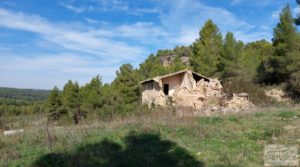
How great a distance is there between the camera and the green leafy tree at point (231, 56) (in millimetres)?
31688

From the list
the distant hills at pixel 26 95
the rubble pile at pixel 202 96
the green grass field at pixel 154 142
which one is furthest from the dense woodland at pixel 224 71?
the distant hills at pixel 26 95

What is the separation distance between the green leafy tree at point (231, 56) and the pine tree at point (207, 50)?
53.8 inches

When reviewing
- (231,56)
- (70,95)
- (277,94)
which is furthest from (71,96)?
(277,94)

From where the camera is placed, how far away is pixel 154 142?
25.5 ft

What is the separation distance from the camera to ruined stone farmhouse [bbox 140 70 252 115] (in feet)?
70.0

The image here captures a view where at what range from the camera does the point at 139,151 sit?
6.97 meters

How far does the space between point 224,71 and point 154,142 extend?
86.5 feet

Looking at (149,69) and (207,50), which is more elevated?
(207,50)

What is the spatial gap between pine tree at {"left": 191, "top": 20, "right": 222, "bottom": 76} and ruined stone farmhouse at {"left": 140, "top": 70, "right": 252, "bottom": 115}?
3549 millimetres

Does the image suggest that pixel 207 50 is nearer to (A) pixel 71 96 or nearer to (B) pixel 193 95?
(B) pixel 193 95

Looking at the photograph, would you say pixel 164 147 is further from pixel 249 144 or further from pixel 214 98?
pixel 214 98

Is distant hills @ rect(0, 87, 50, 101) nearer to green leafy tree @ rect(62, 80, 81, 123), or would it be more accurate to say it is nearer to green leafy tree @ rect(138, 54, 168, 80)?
green leafy tree @ rect(62, 80, 81, 123)

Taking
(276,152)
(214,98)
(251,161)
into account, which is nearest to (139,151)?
(251,161)

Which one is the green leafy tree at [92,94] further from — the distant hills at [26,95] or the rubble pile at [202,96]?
the distant hills at [26,95]
